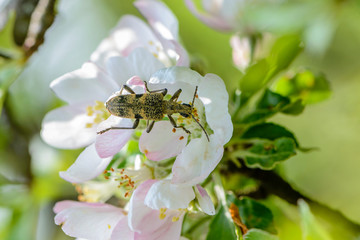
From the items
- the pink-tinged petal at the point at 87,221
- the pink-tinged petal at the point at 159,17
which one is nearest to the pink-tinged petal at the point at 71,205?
the pink-tinged petal at the point at 87,221

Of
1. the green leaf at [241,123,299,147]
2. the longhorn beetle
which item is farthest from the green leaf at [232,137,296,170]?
the longhorn beetle

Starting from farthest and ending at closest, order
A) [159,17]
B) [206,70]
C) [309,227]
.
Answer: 1. [206,70]
2. [159,17]
3. [309,227]

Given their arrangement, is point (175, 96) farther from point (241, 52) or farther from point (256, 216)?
point (241, 52)

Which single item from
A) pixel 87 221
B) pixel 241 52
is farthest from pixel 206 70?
pixel 87 221

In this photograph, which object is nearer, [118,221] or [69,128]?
[118,221]

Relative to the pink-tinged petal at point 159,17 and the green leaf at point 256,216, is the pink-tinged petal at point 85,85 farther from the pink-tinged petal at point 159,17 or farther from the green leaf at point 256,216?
the green leaf at point 256,216
